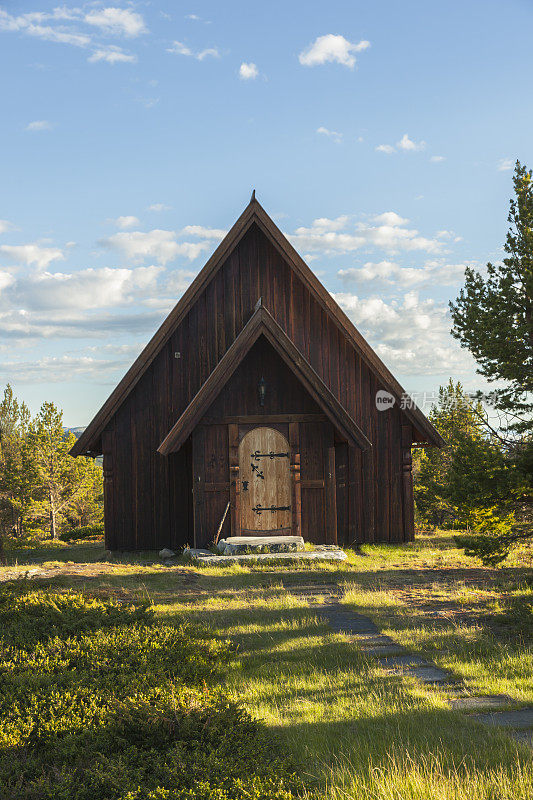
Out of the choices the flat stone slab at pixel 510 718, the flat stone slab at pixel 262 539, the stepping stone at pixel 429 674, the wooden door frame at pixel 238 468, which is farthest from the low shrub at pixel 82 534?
the flat stone slab at pixel 510 718

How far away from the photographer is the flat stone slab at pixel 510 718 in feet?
17.3

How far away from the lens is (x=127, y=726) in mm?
4855

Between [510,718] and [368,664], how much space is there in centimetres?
173

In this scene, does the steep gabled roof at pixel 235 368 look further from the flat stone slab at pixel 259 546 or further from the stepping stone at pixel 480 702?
the stepping stone at pixel 480 702

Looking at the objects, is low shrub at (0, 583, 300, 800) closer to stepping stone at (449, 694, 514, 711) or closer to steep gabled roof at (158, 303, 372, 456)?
stepping stone at (449, 694, 514, 711)

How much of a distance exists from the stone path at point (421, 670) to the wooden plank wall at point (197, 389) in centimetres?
759

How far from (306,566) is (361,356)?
6.50 metres

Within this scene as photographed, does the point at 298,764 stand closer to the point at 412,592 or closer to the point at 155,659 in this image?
the point at 155,659

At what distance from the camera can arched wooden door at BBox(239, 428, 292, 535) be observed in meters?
16.5

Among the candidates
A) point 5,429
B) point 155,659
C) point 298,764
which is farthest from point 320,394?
point 5,429

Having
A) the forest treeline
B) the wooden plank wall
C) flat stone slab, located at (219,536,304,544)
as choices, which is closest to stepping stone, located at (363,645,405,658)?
flat stone slab, located at (219,536,304,544)

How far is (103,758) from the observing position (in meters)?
4.34

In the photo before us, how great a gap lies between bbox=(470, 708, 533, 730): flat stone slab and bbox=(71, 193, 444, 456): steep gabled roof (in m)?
12.7

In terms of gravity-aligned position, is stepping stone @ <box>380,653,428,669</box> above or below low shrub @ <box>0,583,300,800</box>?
below
